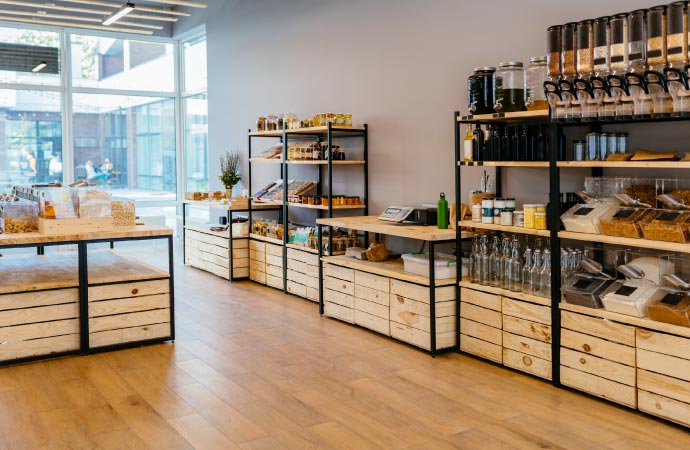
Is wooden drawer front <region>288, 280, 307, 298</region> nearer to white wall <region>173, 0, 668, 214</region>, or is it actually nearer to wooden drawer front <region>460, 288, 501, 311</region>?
white wall <region>173, 0, 668, 214</region>

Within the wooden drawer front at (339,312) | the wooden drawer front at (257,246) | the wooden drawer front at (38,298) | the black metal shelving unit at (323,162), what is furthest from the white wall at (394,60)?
the wooden drawer front at (38,298)

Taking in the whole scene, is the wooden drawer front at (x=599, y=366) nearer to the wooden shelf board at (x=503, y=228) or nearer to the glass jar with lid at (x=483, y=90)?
the wooden shelf board at (x=503, y=228)

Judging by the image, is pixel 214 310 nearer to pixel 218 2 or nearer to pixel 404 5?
pixel 404 5

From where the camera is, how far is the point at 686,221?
3.46 meters

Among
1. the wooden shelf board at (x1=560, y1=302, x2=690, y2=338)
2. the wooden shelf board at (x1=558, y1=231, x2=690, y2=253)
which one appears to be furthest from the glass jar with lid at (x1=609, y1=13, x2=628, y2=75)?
the wooden shelf board at (x1=560, y1=302, x2=690, y2=338)

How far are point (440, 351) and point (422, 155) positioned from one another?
1.81 m

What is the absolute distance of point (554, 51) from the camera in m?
3.96

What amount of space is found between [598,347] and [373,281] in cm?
190

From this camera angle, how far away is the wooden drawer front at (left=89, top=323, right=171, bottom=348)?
4.82 m

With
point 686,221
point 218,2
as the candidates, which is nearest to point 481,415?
point 686,221

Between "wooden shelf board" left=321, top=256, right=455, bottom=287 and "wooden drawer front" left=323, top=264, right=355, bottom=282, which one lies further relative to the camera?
"wooden drawer front" left=323, top=264, right=355, bottom=282

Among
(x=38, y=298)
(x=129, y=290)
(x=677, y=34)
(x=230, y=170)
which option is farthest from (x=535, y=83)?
(x=230, y=170)

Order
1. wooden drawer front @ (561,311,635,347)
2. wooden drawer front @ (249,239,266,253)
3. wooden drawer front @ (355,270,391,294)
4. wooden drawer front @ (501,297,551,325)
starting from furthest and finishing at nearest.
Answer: wooden drawer front @ (249,239,266,253) → wooden drawer front @ (355,270,391,294) → wooden drawer front @ (501,297,551,325) → wooden drawer front @ (561,311,635,347)

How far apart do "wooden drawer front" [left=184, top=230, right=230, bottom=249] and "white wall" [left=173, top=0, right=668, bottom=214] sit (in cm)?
153
